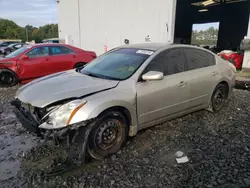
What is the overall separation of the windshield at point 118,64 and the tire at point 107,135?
0.68m

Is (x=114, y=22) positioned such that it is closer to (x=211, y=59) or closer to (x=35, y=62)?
(x=35, y=62)

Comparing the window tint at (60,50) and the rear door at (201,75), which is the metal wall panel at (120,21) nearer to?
the window tint at (60,50)

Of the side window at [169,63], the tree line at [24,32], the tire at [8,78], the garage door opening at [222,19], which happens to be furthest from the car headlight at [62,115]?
the tree line at [24,32]

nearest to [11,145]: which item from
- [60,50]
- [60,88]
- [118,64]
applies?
[60,88]

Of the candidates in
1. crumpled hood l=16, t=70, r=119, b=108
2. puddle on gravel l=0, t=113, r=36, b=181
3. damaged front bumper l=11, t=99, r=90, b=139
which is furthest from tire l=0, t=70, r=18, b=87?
damaged front bumper l=11, t=99, r=90, b=139

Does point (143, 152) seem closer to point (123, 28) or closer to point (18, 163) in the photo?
point (18, 163)

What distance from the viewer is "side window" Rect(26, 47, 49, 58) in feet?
26.4

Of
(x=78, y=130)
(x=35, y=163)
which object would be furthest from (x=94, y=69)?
(x=35, y=163)

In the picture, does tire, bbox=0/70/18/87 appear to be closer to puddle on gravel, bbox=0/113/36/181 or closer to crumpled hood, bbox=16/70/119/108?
puddle on gravel, bbox=0/113/36/181

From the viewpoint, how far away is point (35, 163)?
10.3 ft

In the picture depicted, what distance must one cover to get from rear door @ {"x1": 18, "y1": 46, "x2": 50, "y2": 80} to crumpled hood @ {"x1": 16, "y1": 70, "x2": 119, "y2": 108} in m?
4.54

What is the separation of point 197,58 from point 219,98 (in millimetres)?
1234

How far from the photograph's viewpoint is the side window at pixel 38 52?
26.4 ft

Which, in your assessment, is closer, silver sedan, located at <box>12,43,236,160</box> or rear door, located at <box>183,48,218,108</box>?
silver sedan, located at <box>12,43,236,160</box>
